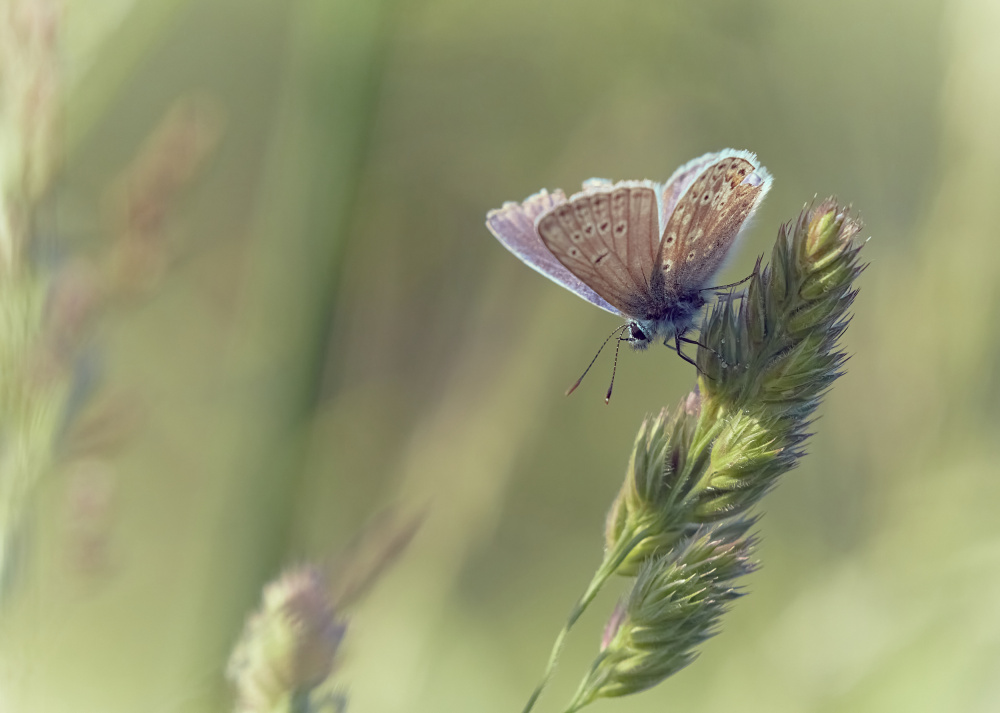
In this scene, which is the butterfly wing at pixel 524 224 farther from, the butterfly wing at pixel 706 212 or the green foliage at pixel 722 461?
the green foliage at pixel 722 461

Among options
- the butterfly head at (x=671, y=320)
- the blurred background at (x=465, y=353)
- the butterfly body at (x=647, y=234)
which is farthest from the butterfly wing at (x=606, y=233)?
the blurred background at (x=465, y=353)

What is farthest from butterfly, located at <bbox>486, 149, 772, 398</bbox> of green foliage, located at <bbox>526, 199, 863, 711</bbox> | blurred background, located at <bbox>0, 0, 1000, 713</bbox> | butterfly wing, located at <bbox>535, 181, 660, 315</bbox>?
green foliage, located at <bbox>526, 199, 863, 711</bbox>

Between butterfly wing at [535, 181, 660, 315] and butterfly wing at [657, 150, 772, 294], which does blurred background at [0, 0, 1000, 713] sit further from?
butterfly wing at [535, 181, 660, 315]

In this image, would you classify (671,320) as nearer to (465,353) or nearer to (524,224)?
(524,224)

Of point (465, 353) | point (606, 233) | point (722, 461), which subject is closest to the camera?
point (722, 461)

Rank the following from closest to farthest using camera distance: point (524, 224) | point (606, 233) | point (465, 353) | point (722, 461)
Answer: point (722, 461) → point (606, 233) → point (524, 224) → point (465, 353)

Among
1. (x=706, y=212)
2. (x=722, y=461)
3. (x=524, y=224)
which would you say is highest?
(x=706, y=212)

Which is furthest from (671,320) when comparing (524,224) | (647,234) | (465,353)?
(465,353)

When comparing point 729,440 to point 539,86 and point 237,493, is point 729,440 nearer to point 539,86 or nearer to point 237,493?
point 237,493

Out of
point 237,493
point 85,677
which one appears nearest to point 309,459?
point 237,493
